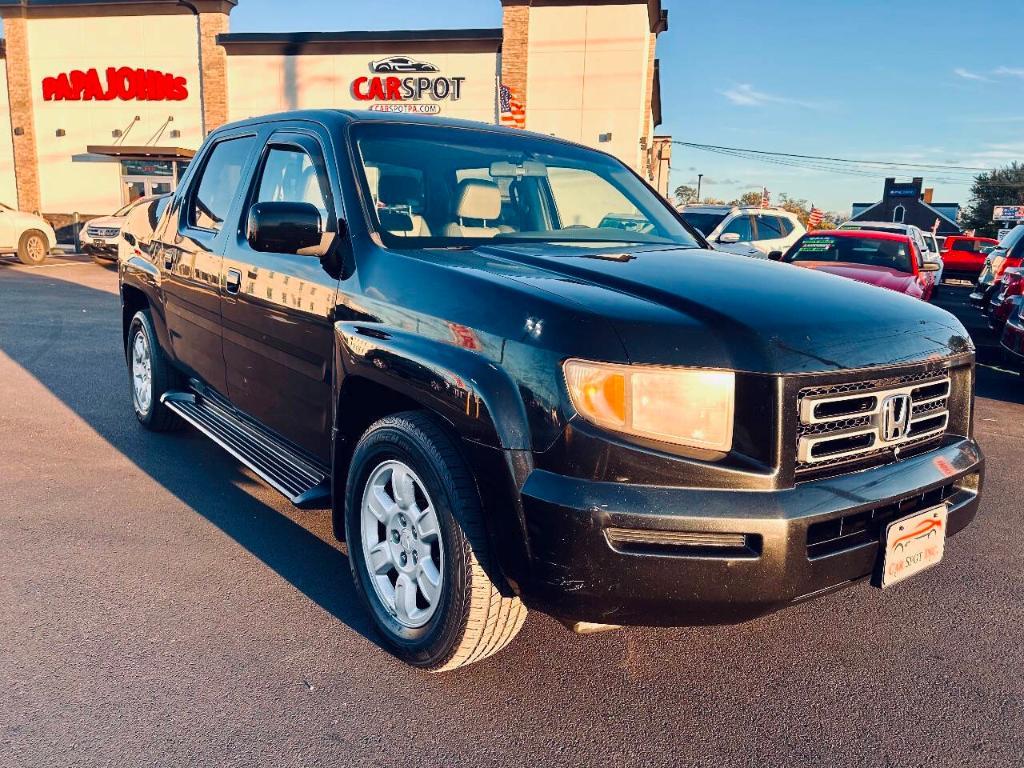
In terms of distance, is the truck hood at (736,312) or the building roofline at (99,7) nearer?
the truck hood at (736,312)

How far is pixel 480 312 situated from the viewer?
8.13 feet

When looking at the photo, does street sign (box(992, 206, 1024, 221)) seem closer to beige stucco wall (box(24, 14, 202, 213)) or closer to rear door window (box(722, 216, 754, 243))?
rear door window (box(722, 216, 754, 243))

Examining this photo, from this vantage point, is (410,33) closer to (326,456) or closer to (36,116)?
(36,116)

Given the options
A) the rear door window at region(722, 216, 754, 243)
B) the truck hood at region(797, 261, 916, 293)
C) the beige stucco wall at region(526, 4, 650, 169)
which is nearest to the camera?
the truck hood at region(797, 261, 916, 293)

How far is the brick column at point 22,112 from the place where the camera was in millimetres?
26656

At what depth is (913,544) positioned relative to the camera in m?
2.54

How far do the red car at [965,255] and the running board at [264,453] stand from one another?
28.6 meters

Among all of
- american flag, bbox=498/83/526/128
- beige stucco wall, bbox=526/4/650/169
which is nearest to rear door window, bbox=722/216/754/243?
beige stucco wall, bbox=526/4/650/169

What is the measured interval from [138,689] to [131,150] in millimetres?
27137

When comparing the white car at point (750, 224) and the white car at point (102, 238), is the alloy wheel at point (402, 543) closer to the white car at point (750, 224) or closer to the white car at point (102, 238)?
the white car at point (750, 224)

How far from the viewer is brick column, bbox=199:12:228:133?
84.4ft

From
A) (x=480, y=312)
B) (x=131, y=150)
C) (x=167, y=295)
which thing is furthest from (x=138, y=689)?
(x=131, y=150)

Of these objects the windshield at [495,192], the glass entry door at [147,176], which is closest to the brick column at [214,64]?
the glass entry door at [147,176]

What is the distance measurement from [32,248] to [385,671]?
1891 cm
